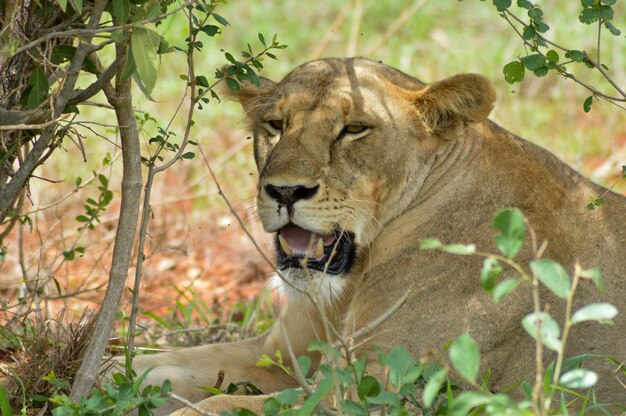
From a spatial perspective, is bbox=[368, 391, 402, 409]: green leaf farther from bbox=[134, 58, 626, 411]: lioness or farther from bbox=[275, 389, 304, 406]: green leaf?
bbox=[134, 58, 626, 411]: lioness

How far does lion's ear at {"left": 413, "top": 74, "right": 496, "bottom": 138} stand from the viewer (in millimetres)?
4047

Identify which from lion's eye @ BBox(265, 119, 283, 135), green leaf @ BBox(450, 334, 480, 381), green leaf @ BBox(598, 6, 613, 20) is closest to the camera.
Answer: green leaf @ BBox(450, 334, 480, 381)

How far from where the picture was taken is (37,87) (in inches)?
128

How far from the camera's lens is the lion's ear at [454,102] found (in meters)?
4.05

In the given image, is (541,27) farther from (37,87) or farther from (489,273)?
(37,87)

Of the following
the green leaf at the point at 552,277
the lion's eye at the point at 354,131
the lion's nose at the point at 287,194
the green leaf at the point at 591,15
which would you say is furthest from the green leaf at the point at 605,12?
the green leaf at the point at 552,277

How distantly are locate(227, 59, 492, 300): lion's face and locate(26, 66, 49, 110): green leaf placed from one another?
960mm

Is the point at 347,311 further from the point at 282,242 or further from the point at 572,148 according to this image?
the point at 572,148

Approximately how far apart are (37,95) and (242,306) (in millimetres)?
2664

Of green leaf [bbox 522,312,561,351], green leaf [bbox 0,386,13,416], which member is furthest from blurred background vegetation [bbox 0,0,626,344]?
green leaf [bbox 522,312,561,351]

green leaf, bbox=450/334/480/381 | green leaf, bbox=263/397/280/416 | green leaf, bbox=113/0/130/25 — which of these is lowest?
green leaf, bbox=263/397/280/416

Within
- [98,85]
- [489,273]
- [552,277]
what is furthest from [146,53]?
[552,277]

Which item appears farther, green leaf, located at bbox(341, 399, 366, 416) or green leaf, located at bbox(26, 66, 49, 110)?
green leaf, located at bbox(26, 66, 49, 110)

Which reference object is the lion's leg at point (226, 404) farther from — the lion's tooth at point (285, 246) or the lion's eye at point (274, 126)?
the lion's eye at point (274, 126)
